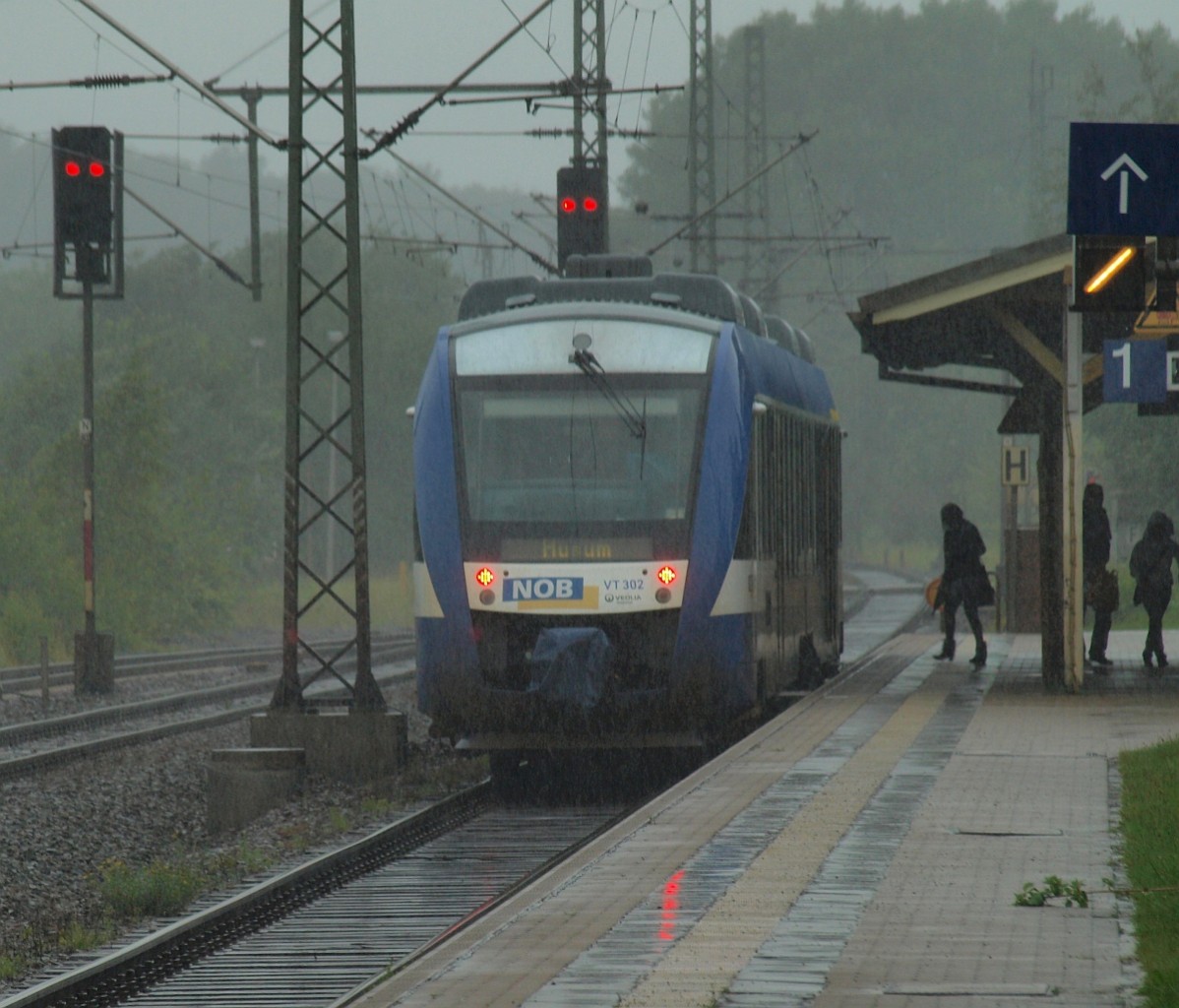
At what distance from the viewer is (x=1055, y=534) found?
62.8 ft

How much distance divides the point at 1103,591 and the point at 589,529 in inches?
305

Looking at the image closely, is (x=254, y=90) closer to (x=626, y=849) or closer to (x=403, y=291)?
(x=626, y=849)

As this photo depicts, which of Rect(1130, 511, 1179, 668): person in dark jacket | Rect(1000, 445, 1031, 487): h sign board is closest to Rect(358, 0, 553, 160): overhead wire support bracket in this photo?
Rect(1130, 511, 1179, 668): person in dark jacket

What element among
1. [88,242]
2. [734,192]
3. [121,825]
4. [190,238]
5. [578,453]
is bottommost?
[121,825]

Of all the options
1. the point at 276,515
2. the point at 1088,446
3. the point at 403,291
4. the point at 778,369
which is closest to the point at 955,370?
the point at 1088,446

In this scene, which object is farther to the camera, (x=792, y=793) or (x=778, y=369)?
(x=778, y=369)

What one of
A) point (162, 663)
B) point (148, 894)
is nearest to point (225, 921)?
point (148, 894)

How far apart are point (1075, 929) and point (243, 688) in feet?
63.6

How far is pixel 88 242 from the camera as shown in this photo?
25.2m

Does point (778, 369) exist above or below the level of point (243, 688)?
above

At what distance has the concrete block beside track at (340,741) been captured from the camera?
16.2 meters

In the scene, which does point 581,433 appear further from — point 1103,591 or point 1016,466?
point 1016,466

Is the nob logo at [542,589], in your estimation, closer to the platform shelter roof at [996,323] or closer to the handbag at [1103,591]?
the platform shelter roof at [996,323]

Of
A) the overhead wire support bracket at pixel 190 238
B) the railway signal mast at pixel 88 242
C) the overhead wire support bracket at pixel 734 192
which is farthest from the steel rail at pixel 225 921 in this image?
the overhead wire support bracket at pixel 734 192
